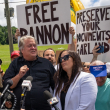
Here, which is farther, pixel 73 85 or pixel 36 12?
pixel 36 12

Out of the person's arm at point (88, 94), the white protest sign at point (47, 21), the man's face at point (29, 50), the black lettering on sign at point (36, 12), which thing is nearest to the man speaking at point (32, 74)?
the man's face at point (29, 50)

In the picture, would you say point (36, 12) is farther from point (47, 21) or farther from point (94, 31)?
point (94, 31)

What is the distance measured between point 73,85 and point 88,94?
0.67 ft

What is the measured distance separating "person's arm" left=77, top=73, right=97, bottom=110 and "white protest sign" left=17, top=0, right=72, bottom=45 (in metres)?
1.49

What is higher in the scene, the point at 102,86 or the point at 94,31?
the point at 94,31

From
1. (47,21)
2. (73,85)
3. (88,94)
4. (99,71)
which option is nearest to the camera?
(88,94)

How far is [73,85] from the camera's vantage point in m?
1.90

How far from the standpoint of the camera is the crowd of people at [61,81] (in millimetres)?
1822

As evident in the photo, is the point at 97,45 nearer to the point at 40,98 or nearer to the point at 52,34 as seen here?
the point at 52,34

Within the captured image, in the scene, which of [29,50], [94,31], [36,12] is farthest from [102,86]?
[36,12]

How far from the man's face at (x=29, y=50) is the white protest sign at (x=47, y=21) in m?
1.09

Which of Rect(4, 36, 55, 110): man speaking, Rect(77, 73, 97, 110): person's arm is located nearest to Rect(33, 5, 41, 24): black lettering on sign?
Rect(4, 36, 55, 110): man speaking

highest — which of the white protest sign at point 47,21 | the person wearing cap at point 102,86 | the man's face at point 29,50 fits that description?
the white protest sign at point 47,21

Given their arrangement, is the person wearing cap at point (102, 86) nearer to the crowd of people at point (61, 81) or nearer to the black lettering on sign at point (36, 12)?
the crowd of people at point (61, 81)
